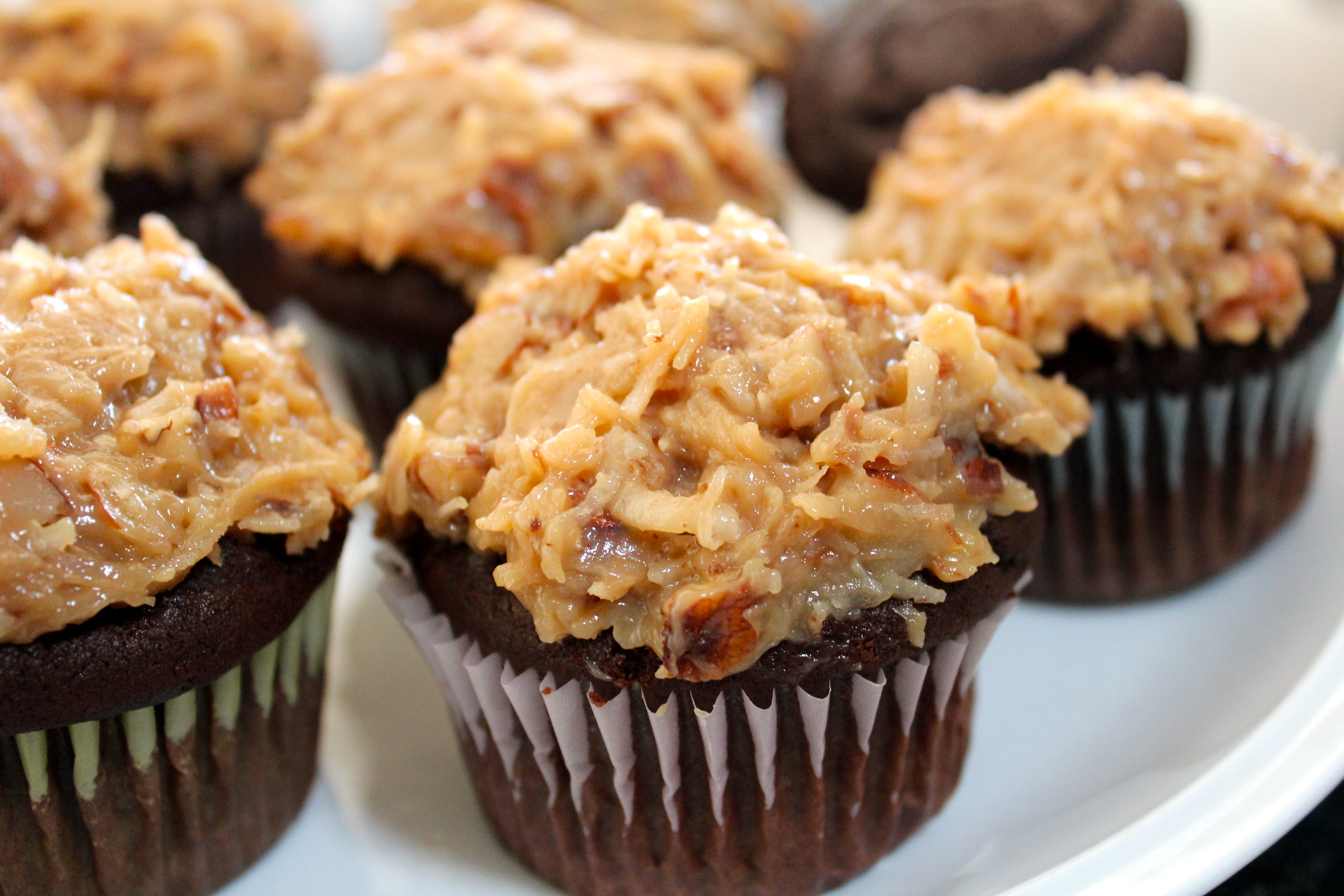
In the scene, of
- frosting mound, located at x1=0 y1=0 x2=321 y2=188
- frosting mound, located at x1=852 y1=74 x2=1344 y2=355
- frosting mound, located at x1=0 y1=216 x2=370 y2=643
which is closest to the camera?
frosting mound, located at x1=0 y1=216 x2=370 y2=643

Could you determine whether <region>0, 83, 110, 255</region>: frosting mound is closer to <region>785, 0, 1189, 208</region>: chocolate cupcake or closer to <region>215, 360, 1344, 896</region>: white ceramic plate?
<region>215, 360, 1344, 896</region>: white ceramic plate

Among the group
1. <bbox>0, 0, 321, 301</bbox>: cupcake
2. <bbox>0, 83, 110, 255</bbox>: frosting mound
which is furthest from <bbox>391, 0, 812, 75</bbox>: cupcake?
<bbox>0, 83, 110, 255</bbox>: frosting mound

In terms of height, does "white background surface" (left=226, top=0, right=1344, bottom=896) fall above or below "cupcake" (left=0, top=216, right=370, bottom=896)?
below

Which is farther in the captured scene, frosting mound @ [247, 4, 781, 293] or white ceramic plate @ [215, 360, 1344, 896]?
frosting mound @ [247, 4, 781, 293]

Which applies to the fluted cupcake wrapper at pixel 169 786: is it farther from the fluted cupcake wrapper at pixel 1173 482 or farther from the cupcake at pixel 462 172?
the fluted cupcake wrapper at pixel 1173 482

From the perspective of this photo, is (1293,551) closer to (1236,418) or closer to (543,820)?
(1236,418)

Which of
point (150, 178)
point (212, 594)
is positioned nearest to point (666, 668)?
point (212, 594)
